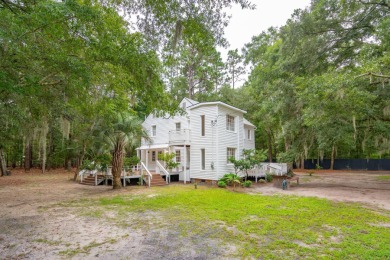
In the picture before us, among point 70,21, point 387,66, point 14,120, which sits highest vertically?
point 387,66

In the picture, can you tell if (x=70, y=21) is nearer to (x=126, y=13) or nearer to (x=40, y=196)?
(x=126, y=13)

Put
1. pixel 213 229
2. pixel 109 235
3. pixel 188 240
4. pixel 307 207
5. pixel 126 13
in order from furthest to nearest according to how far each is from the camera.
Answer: pixel 307 207 < pixel 126 13 < pixel 213 229 < pixel 109 235 < pixel 188 240

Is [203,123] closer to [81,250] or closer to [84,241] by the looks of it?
[84,241]

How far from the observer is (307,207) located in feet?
25.7

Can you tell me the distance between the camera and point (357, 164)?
89.1 feet

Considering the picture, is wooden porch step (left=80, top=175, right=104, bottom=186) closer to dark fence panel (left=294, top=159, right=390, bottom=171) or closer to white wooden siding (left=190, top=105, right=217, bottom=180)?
white wooden siding (left=190, top=105, right=217, bottom=180)

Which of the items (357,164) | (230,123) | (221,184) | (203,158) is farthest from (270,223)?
(357,164)

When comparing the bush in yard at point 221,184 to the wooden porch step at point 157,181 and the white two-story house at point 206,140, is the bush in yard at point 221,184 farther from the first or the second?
the wooden porch step at point 157,181

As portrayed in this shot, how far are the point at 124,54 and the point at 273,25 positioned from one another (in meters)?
14.3

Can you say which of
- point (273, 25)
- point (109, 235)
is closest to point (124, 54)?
point (109, 235)

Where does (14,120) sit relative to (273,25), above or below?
below

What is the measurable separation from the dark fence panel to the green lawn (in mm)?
22950

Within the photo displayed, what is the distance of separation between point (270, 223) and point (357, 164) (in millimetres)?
27536

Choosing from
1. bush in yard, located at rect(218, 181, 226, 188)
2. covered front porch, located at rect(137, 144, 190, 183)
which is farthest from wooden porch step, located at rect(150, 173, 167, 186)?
bush in yard, located at rect(218, 181, 226, 188)
